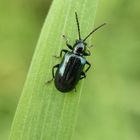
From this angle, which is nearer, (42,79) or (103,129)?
(42,79)

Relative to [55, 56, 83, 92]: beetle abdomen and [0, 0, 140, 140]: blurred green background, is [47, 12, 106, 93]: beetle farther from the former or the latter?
[0, 0, 140, 140]: blurred green background

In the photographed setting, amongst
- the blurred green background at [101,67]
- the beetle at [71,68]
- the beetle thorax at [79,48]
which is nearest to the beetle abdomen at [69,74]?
the beetle at [71,68]

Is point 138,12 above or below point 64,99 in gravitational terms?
above

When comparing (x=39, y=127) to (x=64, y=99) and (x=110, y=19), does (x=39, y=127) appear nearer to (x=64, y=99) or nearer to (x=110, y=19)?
(x=64, y=99)

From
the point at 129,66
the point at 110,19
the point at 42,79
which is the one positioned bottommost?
the point at 42,79

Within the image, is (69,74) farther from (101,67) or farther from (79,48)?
(101,67)

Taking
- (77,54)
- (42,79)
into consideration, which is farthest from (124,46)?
(42,79)

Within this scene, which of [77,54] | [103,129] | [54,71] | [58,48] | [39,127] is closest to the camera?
[39,127]
